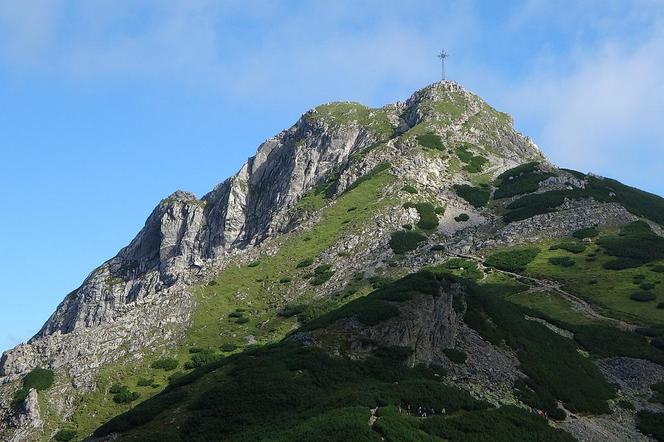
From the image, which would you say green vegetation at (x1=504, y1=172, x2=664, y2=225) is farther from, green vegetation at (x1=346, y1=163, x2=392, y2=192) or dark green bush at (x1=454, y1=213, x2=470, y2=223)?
green vegetation at (x1=346, y1=163, x2=392, y2=192)

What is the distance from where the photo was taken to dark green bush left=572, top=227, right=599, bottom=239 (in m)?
112

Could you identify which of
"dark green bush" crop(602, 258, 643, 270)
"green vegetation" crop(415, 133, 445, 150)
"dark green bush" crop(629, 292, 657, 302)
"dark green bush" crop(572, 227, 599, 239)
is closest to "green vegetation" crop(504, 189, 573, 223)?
"dark green bush" crop(572, 227, 599, 239)

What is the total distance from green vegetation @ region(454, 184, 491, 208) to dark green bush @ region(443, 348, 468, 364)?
74.2 metres

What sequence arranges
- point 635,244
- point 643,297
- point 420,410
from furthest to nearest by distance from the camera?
point 635,244
point 643,297
point 420,410

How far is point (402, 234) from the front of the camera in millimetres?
110188

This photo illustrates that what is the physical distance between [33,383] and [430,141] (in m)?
94.4

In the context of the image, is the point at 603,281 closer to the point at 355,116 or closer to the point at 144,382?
the point at 144,382

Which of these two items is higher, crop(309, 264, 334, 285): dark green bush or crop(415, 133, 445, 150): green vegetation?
Answer: crop(415, 133, 445, 150): green vegetation

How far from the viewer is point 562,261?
100625mm

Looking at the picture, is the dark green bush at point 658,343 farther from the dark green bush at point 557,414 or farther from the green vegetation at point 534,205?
the green vegetation at point 534,205

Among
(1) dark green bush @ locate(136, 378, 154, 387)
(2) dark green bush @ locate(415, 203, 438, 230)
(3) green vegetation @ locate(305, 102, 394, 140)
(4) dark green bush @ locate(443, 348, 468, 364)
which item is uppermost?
(3) green vegetation @ locate(305, 102, 394, 140)

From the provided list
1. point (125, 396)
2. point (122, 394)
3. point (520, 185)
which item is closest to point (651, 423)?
point (125, 396)

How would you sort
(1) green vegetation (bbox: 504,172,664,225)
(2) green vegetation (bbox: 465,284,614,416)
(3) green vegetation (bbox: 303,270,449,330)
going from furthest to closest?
1. (1) green vegetation (bbox: 504,172,664,225)
2. (3) green vegetation (bbox: 303,270,449,330)
3. (2) green vegetation (bbox: 465,284,614,416)

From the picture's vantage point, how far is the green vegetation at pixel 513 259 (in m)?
99.6
